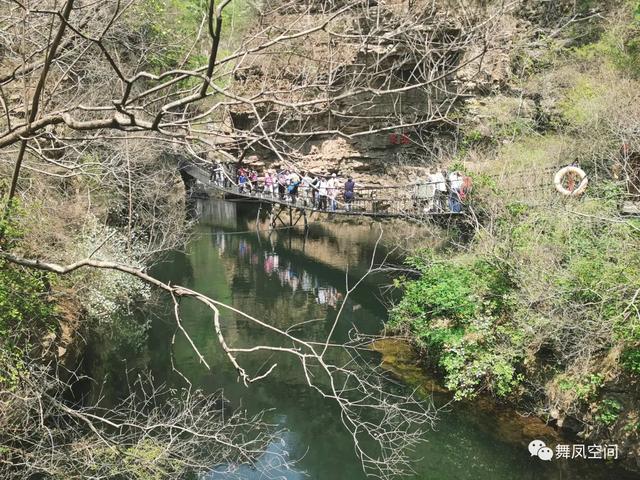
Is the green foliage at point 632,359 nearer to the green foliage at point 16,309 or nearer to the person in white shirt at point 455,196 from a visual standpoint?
the person in white shirt at point 455,196

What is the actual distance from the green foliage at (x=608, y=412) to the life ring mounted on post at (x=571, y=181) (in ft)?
13.7

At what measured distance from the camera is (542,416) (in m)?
8.20

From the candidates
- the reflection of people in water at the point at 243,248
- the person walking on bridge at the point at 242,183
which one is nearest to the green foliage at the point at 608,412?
the person walking on bridge at the point at 242,183

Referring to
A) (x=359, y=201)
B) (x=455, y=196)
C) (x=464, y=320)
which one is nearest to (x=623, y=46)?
(x=455, y=196)

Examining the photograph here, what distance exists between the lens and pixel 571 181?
10844 millimetres

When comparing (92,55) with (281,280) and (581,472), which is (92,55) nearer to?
(281,280)

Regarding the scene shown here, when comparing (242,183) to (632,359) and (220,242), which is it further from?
(632,359)

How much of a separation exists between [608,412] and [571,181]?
204 inches

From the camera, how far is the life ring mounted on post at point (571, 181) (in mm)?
10133

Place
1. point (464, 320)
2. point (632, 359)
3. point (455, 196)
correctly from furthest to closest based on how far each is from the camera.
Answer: point (455, 196) → point (464, 320) → point (632, 359)

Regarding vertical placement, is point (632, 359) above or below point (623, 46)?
below

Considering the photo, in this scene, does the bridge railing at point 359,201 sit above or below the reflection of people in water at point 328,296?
above

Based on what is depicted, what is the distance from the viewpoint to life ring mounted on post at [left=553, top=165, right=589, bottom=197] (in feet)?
33.2

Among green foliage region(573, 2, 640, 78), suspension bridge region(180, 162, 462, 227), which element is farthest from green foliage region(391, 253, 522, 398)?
green foliage region(573, 2, 640, 78)
